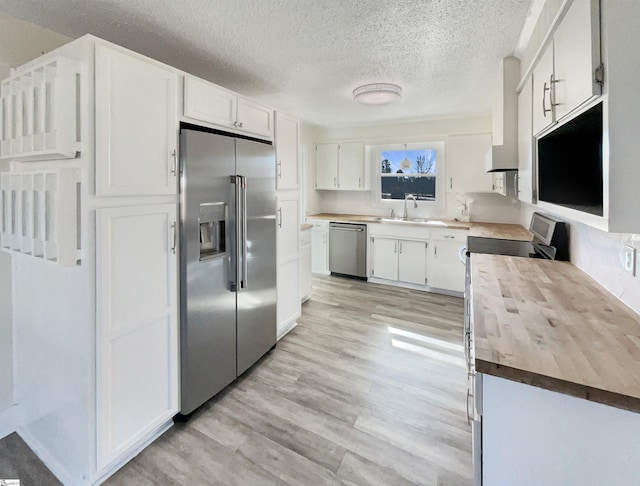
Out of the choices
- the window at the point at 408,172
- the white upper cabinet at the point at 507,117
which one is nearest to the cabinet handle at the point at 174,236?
the white upper cabinet at the point at 507,117

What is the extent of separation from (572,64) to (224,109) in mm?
1897

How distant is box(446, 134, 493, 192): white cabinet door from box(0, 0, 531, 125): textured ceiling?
4.44 ft

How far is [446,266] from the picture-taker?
440cm

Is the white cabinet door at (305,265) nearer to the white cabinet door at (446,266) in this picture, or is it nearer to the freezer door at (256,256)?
the freezer door at (256,256)

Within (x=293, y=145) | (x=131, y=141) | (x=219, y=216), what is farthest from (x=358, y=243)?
(x=131, y=141)

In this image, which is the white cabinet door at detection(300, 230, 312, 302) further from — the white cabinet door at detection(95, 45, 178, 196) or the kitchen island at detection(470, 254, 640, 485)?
the kitchen island at detection(470, 254, 640, 485)

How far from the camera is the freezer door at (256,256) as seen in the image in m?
2.35

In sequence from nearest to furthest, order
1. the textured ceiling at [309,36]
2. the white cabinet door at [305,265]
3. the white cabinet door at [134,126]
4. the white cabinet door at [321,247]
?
the white cabinet door at [134,126] < the textured ceiling at [309,36] < the white cabinet door at [305,265] < the white cabinet door at [321,247]

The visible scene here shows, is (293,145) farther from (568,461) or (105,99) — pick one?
(568,461)

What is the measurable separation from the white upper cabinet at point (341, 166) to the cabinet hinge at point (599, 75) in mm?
4373

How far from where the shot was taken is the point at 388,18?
1933 mm

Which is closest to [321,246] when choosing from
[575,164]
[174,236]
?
[174,236]

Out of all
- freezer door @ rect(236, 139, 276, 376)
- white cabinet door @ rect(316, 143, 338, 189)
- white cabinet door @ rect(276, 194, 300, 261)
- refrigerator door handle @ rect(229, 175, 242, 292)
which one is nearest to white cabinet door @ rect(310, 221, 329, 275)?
white cabinet door @ rect(316, 143, 338, 189)

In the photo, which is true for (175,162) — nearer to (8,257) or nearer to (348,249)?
(8,257)
